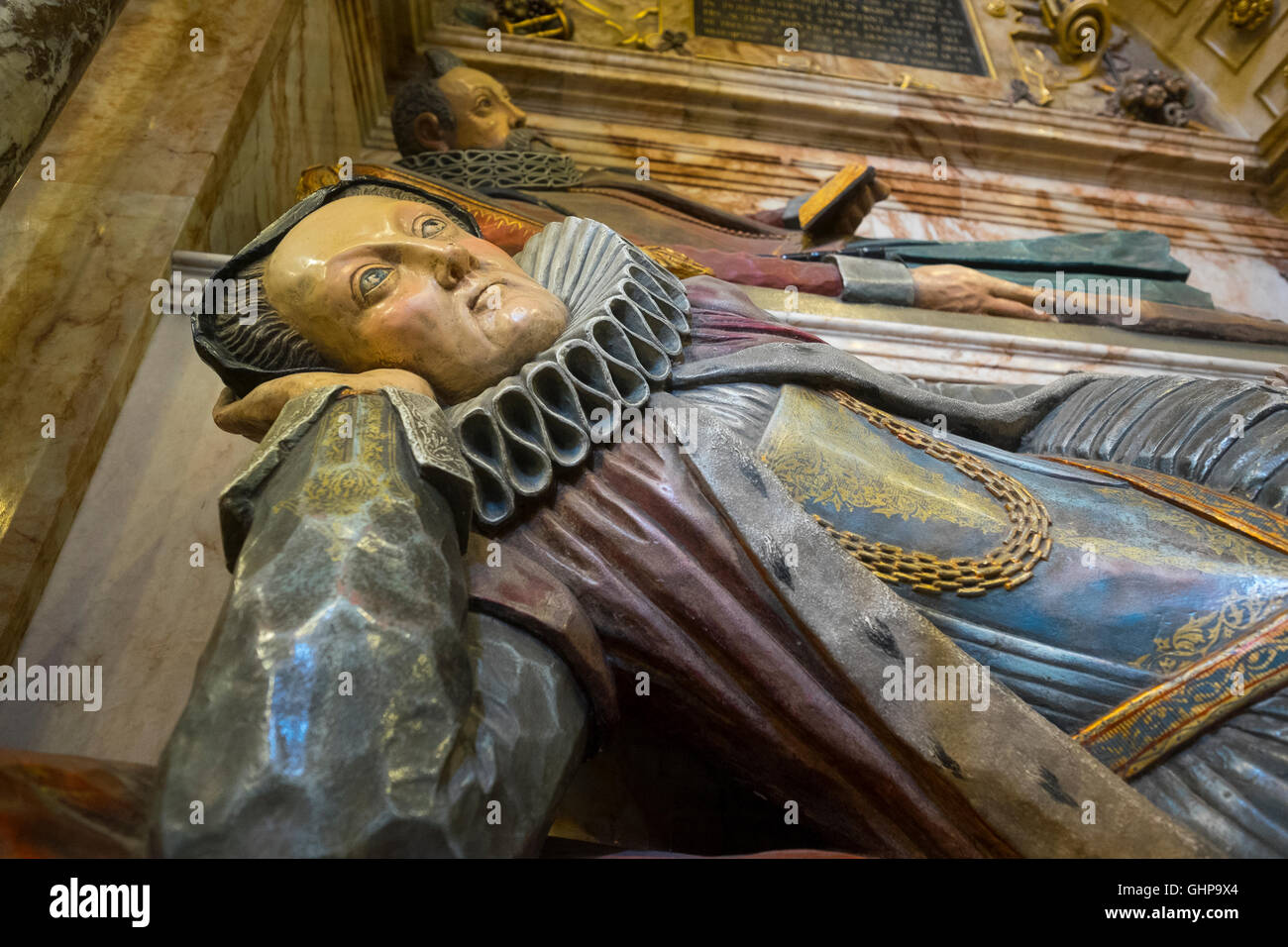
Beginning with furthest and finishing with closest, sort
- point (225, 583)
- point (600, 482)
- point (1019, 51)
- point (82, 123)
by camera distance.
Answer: point (1019, 51)
point (82, 123)
point (225, 583)
point (600, 482)

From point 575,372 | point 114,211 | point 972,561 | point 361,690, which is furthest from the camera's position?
point 114,211

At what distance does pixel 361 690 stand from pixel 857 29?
5.36 m

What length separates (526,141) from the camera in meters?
3.75

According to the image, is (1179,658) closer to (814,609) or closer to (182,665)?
(814,609)

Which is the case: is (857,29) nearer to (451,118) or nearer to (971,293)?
(451,118)

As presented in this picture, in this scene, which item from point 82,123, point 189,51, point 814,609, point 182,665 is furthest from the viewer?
point 189,51

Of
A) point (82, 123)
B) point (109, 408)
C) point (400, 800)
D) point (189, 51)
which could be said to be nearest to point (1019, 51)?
point (189, 51)

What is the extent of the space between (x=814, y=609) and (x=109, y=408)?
149 cm

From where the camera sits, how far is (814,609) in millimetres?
1201

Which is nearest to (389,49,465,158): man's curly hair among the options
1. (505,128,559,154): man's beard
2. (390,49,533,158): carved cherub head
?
(390,49,533,158): carved cherub head

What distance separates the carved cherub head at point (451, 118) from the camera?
12.2 feet

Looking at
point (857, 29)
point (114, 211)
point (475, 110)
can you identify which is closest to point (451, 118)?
point (475, 110)

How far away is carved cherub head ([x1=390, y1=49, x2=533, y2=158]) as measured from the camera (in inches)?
147

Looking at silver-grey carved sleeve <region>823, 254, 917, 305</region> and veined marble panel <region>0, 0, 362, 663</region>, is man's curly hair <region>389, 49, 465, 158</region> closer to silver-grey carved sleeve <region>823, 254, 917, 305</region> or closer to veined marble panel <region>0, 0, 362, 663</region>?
veined marble panel <region>0, 0, 362, 663</region>
